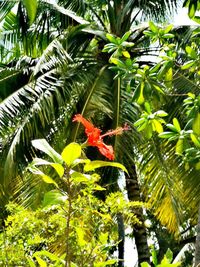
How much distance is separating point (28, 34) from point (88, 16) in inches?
56.2

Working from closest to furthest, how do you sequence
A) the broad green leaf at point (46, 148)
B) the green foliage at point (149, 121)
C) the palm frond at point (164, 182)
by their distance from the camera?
the broad green leaf at point (46, 148), the green foliage at point (149, 121), the palm frond at point (164, 182)

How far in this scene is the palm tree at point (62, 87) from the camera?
19.6ft

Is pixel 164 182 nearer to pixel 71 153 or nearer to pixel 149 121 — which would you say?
pixel 149 121

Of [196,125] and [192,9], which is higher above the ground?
[192,9]

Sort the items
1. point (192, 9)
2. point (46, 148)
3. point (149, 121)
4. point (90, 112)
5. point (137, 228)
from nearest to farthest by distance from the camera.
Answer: point (46, 148), point (192, 9), point (149, 121), point (90, 112), point (137, 228)

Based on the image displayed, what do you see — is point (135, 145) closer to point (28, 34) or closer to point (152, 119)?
point (28, 34)

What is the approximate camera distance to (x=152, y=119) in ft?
6.43

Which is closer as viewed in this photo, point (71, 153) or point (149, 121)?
point (71, 153)

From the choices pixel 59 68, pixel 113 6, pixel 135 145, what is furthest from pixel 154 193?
pixel 113 6

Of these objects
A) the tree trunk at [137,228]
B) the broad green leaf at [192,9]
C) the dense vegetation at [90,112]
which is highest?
the broad green leaf at [192,9]

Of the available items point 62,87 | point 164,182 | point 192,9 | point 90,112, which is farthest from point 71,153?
point 62,87

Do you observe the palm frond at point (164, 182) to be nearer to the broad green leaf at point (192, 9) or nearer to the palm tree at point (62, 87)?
the palm tree at point (62, 87)

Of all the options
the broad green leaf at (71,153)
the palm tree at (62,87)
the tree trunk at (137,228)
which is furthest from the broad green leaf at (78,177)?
the tree trunk at (137,228)

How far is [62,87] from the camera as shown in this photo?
6418 millimetres
